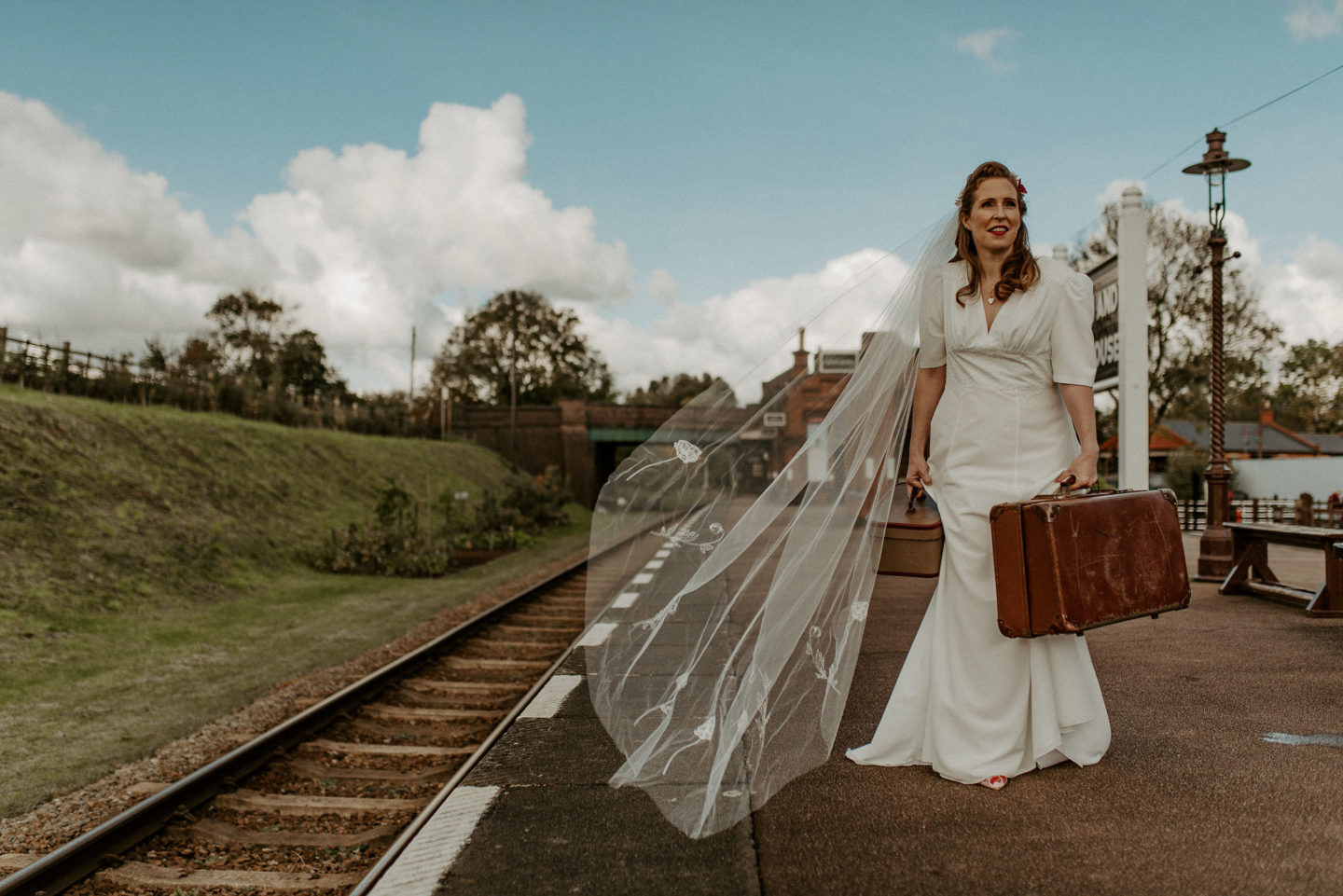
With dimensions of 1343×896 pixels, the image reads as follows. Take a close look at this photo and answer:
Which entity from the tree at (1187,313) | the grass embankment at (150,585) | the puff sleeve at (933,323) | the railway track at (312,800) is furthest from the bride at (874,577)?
the tree at (1187,313)

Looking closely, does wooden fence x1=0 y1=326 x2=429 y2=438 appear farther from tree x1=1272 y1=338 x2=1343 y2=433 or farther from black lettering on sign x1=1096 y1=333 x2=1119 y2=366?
tree x1=1272 y1=338 x2=1343 y2=433

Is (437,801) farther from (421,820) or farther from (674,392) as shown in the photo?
(674,392)

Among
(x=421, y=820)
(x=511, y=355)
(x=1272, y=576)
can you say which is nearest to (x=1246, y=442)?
(x=511, y=355)

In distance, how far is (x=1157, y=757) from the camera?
3.33 metres

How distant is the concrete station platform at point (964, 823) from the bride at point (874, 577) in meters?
0.16

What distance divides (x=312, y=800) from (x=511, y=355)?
2852 inches

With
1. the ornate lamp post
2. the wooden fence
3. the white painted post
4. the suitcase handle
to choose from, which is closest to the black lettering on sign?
the white painted post

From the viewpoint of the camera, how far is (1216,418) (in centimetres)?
918

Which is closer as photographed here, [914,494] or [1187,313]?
[914,494]

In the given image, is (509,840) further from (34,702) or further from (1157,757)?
(34,702)

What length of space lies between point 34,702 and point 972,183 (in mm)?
6504

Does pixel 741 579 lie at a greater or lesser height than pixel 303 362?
lesser

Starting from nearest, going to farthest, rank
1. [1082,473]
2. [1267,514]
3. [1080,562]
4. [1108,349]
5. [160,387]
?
1. [1080,562]
2. [1082,473]
3. [1108,349]
4. [160,387]
5. [1267,514]

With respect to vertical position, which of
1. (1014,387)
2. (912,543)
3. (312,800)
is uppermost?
(1014,387)
